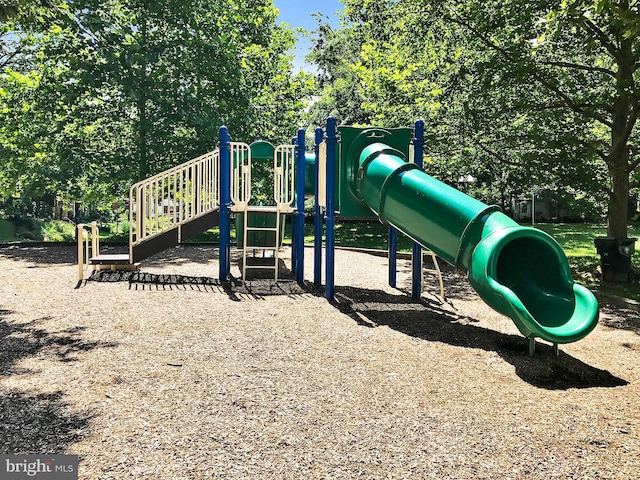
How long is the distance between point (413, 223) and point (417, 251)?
1802 mm

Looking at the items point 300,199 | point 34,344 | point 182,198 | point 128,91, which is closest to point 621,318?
point 300,199

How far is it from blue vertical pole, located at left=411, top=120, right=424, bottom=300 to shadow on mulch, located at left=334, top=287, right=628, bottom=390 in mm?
204

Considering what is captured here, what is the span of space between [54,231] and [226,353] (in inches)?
889

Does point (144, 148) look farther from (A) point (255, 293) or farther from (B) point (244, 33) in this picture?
(A) point (255, 293)

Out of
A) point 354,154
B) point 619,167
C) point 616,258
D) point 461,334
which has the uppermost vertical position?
point 619,167

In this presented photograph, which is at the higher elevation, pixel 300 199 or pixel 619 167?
pixel 619 167

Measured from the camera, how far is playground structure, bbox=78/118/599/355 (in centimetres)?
561

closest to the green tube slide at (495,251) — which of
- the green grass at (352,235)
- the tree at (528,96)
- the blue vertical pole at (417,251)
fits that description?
the blue vertical pole at (417,251)

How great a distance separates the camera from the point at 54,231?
989 inches

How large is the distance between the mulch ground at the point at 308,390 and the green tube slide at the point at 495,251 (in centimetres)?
46

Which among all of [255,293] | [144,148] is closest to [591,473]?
[255,293]

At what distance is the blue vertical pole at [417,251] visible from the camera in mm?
8633

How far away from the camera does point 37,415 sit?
3.85m

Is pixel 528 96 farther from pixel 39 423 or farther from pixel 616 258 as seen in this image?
pixel 39 423
